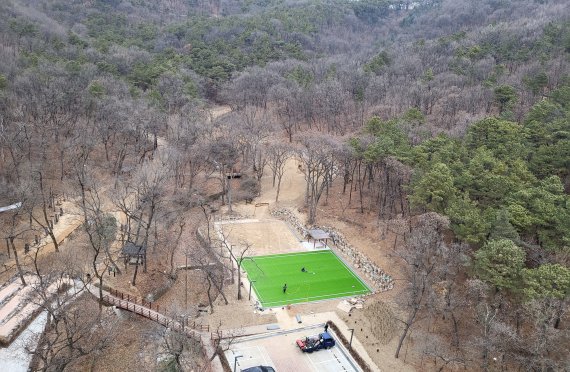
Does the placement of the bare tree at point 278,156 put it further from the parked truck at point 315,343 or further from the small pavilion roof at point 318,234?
the parked truck at point 315,343

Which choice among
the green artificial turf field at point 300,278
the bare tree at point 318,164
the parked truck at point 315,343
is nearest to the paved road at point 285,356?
the parked truck at point 315,343

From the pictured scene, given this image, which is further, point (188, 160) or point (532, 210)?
point (188, 160)

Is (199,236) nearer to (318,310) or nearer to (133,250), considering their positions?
(133,250)

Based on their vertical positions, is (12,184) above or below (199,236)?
above

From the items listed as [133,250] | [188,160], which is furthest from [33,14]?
[133,250]

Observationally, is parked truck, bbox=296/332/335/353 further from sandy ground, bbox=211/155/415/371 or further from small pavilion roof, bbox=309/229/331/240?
small pavilion roof, bbox=309/229/331/240

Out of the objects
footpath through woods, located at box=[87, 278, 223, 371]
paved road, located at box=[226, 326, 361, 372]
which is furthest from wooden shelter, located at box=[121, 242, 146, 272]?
paved road, located at box=[226, 326, 361, 372]
